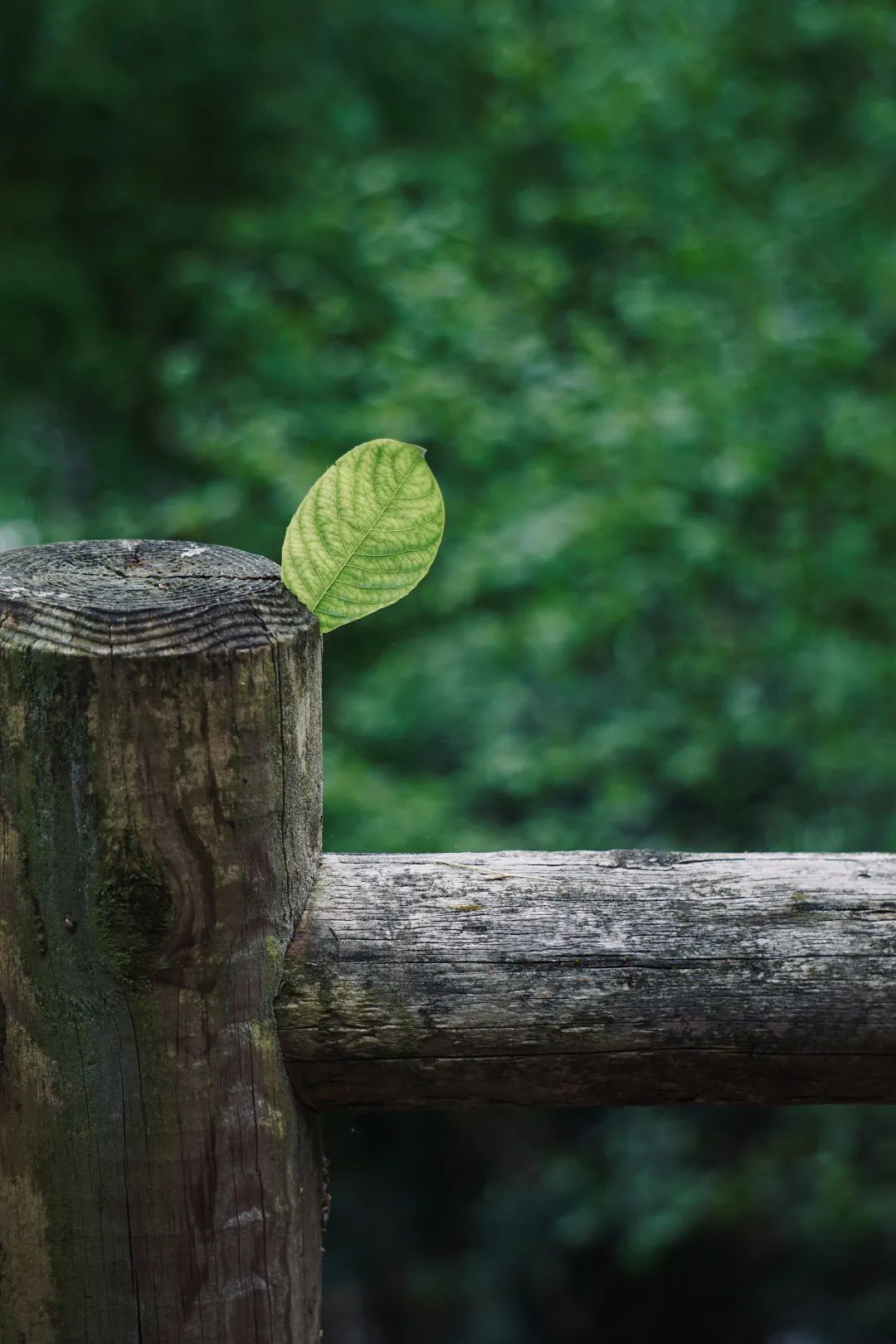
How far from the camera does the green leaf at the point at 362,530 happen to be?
0.87 meters

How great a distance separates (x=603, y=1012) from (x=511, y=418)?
2.61 meters

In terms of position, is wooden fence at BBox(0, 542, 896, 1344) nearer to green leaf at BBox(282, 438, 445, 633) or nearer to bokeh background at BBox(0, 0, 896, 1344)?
green leaf at BBox(282, 438, 445, 633)

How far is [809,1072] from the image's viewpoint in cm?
92

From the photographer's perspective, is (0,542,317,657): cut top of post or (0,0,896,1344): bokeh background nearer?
(0,542,317,657): cut top of post

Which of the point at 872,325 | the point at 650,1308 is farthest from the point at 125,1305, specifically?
the point at 872,325

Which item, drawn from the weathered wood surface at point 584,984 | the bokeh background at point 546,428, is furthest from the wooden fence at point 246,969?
the bokeh background at point 546,428

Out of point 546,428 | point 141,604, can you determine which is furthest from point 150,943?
point 546,428

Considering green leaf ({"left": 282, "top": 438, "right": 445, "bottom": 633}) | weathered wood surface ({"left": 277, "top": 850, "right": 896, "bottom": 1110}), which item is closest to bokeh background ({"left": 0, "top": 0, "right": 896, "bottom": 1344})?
weathered wood surface ({"left": 277, "top": 850, "right": 896, "bottom": 1110})

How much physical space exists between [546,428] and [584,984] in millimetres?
2563

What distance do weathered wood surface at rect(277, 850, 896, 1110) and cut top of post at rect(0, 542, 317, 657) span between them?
0.22m

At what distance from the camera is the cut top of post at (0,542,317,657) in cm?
79

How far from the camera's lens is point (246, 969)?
2.79 feet

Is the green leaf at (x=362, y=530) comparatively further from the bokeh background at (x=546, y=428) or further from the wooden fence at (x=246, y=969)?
the bokeh background at (x=546, y=428)

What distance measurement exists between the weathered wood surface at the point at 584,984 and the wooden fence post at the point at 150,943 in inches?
1.9
